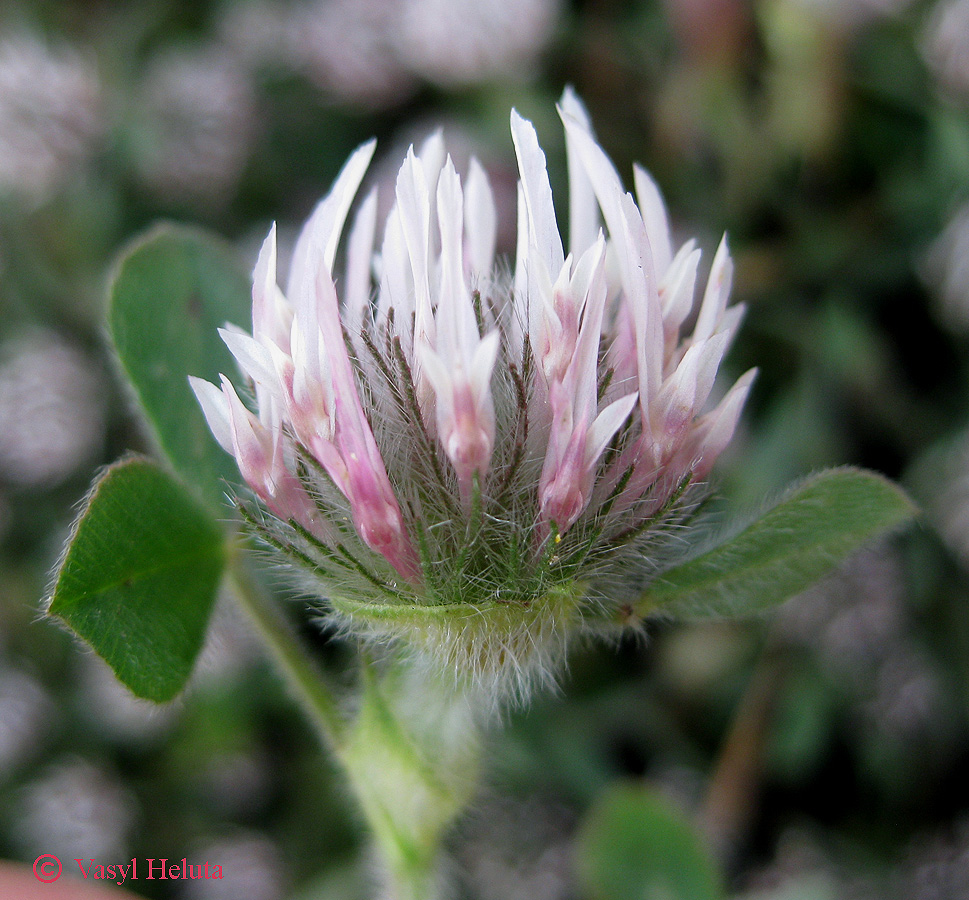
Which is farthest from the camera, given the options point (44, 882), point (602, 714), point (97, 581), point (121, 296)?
point (602, 714)

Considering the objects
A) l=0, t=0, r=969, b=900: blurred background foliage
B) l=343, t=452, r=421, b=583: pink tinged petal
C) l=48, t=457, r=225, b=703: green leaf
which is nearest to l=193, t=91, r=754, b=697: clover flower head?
l=343, t=452, r=421, b=583: pink tinged petal

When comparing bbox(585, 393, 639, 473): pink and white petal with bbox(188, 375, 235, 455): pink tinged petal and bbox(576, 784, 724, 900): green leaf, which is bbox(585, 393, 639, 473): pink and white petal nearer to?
bbox(188, 375, 235, 455): pink tinged petal

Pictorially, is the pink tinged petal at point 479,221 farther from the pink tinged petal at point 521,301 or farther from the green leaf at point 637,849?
the green leaf at point 637,849

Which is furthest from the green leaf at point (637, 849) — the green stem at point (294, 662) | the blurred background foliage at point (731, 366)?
the green stem at point (294, 662)

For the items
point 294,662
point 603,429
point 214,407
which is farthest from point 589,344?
point 294,662

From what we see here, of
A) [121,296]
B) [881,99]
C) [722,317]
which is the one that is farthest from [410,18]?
[722,317]

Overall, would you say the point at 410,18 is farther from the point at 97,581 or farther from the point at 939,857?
the point at 939,857
